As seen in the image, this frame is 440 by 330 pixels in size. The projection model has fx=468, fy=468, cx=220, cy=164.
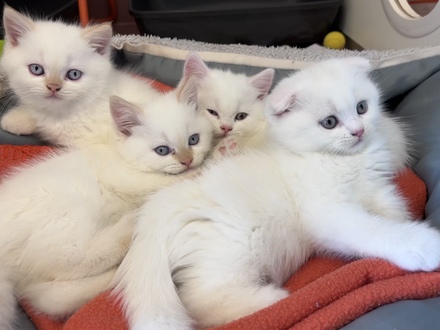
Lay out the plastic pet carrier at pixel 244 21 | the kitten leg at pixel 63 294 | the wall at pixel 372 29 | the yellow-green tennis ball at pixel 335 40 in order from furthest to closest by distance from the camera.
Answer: the yellow-green tennis ball at pixel 335 40 < the plastic pet carrier at pixel 244 21 < the wall at pixel 372 29 < the kitten leg at pixel 63 294

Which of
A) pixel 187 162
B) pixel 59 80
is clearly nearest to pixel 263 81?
pixel 187 162

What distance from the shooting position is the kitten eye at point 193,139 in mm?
1434

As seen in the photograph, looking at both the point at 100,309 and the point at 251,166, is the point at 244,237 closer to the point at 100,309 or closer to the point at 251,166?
the point at 251,166

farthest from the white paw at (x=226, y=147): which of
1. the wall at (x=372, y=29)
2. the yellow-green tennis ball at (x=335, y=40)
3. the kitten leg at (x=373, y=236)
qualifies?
the yellow-green tennis ball at (x=335, y=40)

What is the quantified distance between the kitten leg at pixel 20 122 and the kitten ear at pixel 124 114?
1.37 ft

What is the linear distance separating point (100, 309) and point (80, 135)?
71 centimetres

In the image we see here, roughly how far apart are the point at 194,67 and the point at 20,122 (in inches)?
25.1

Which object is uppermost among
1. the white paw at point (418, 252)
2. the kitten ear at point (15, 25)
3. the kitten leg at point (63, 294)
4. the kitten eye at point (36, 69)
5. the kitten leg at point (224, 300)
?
the kitten ear at point (15, 25)

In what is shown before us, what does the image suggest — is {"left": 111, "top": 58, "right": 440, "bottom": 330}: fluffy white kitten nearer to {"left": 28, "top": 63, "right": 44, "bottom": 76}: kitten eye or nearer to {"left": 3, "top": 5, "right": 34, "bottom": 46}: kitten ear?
{"left": 28, "top": 63, "right": 44, "bottom": 76}: kitten eye

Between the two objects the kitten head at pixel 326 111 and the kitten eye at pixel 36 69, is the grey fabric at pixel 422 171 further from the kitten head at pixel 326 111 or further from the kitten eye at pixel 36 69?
the kitten eye at pixel 36 69

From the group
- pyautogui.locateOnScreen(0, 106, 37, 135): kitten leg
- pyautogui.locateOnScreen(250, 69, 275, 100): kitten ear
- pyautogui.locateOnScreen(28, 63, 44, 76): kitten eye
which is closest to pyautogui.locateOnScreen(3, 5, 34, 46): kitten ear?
pyautogui.locateOnScreen(28, 63, 44, 76): kitten eye

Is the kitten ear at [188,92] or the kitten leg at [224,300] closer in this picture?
the kitten leg at [224,300]

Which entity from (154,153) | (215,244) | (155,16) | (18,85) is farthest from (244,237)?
(155,16)

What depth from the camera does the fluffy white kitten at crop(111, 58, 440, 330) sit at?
40.1 inches
